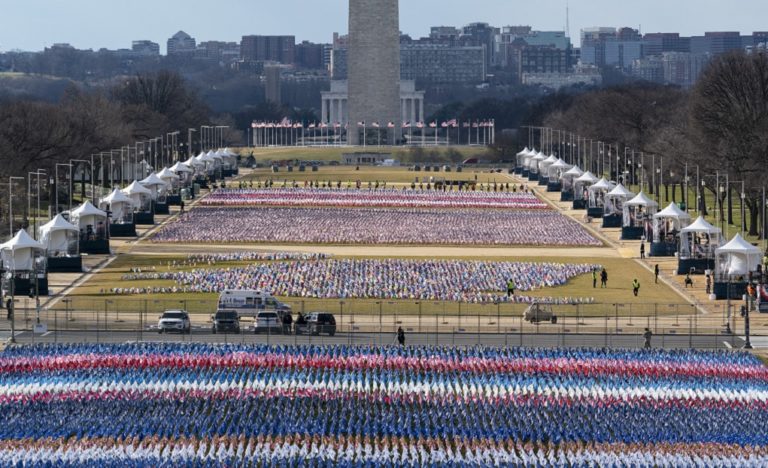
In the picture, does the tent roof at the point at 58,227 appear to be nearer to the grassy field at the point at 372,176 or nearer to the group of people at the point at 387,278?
the group of people at the point at 387,278

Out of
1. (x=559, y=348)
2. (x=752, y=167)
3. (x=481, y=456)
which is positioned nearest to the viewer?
(x=481, y=456)

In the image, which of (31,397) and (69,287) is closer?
(31,397)

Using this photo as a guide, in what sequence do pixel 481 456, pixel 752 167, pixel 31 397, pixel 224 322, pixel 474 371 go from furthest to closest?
1. pixel 752 167
2. pixel 224 322
3. pixel 474 371
4. pixel 31 397
5. pixel 481 456

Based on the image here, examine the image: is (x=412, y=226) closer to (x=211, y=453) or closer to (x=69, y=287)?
(x=69, y=287)

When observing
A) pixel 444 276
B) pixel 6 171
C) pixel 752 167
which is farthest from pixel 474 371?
pixel 6 171

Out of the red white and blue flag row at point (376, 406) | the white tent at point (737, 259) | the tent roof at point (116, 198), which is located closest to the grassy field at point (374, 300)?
the white tent at point (737, 259)
